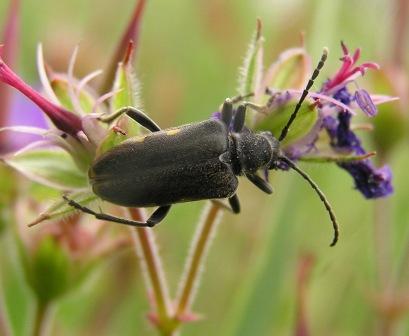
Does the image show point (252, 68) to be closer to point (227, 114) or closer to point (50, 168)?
point (227, 114)

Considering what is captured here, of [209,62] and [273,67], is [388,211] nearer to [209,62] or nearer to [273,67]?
[273,67]

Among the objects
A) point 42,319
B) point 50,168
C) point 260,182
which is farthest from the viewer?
point 42,319

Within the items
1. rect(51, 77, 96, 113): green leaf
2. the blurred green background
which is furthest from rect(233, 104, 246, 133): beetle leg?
rect(51, 77, 96, 113): green leaf

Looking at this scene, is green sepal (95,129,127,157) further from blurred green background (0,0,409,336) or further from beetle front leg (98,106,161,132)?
blurred green background (0,0,409,336)

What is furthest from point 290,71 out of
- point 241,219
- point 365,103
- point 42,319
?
point 241,219

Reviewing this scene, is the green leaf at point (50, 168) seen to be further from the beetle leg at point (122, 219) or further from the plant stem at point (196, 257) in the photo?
the plant stem at point (196, 257)

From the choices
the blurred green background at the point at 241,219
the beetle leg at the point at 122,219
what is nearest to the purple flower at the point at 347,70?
the blurred green background at the point at 241,219
